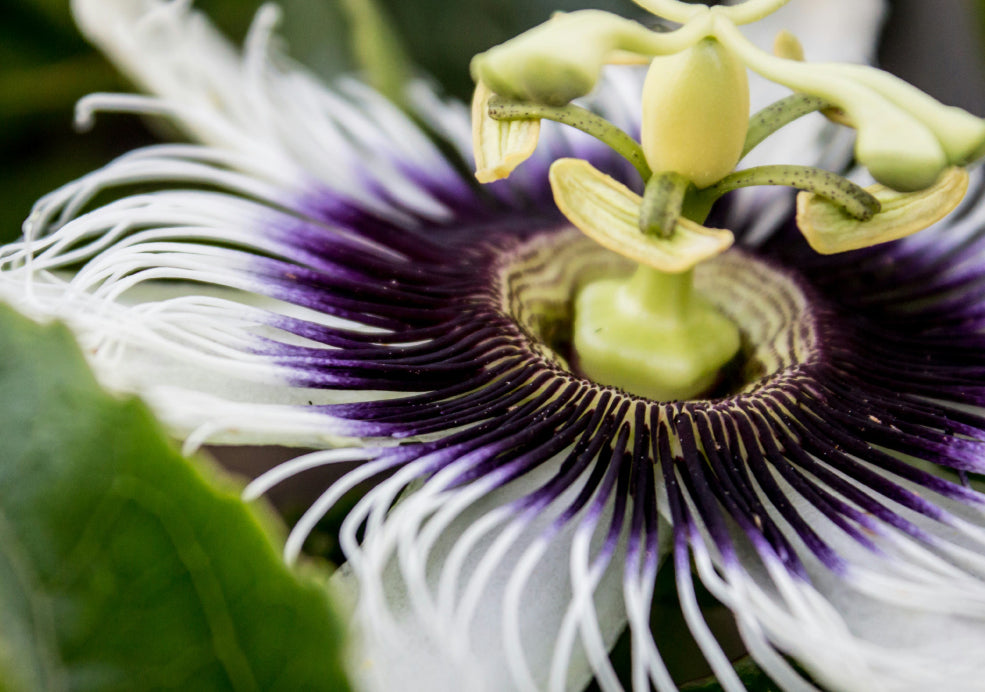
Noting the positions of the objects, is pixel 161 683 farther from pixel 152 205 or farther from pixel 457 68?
pixel 457 68

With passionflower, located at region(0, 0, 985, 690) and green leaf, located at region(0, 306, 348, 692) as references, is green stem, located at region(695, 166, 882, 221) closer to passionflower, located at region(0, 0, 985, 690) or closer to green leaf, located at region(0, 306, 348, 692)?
passionflower, located at region(0, 0, 985, 690)

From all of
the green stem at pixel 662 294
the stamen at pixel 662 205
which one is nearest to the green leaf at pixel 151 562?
the stamen at pixel 662 205

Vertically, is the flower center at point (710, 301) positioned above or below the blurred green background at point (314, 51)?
below

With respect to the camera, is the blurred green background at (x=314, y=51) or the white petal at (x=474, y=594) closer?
the white petal at (x=474, y=594)

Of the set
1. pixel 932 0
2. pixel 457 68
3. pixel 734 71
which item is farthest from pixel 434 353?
pixel 932 0

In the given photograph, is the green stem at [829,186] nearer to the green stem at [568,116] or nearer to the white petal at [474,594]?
the green stem at [568,116]

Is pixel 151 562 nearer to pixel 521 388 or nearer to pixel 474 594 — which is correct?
pixel 474 594

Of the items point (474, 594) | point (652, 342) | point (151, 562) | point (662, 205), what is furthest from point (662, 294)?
point (151, 562)
